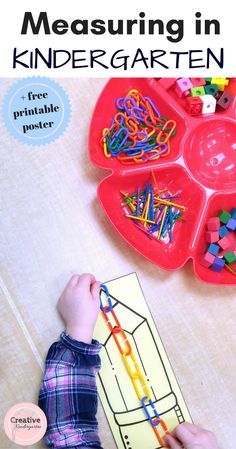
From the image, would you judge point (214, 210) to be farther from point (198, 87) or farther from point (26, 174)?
point (26, 174)

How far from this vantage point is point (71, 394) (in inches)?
37.5

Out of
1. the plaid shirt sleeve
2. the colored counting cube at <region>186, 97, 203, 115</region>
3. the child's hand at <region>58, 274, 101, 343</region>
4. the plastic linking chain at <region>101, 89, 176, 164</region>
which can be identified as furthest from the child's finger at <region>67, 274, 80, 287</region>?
the colored counting cube at <region>186, 97, 203, 115</region>

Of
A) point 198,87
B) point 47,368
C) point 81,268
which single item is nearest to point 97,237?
point 81,268

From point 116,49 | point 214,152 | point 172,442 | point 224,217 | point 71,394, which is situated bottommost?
point 172,442

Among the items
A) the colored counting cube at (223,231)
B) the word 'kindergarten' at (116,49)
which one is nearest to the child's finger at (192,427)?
the colored counting cube at (223,231)

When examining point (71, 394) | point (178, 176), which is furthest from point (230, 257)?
point (71, 394)

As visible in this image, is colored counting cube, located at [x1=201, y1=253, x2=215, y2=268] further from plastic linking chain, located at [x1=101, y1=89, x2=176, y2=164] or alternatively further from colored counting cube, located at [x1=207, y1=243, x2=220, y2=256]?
plastic linking chain, located at [x1=101, y1=89, x2=176, y2=164]

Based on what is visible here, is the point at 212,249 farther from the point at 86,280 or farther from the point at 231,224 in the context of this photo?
the point at 86,280

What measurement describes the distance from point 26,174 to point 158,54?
0.40 meters

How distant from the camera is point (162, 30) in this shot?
1118 mm

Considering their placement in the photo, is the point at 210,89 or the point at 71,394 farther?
the point at 210,89

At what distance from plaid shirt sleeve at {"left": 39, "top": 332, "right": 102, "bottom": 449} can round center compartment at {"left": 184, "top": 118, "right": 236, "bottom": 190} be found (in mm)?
458

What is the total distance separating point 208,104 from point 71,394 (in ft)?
2.21

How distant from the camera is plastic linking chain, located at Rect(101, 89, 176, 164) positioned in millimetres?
1074
